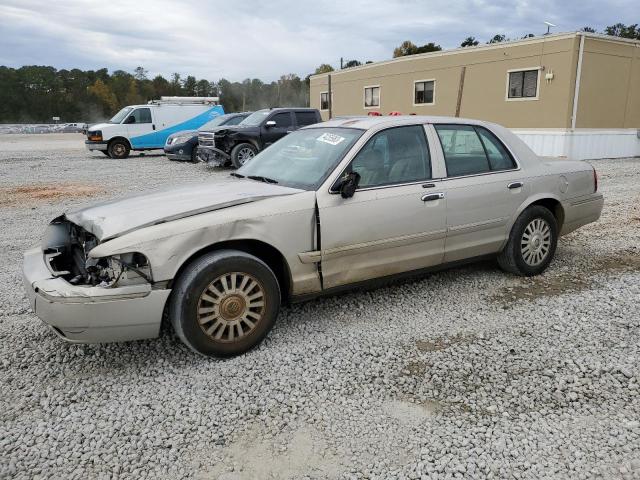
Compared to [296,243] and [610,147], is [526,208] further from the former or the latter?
[610,147]

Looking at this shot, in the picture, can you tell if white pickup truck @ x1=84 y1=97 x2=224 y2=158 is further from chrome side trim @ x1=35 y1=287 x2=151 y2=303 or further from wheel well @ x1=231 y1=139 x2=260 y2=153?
chrome side trim @ x1=35 y1=287 x2=151 y2=303

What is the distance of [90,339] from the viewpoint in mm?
3109

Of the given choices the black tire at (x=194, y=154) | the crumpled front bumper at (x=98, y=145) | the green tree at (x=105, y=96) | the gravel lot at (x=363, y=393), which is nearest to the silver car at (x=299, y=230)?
the gravel lot at (x=363, y=393)

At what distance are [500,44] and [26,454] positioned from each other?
20230mm

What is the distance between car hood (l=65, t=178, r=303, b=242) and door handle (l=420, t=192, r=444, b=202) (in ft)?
3.51

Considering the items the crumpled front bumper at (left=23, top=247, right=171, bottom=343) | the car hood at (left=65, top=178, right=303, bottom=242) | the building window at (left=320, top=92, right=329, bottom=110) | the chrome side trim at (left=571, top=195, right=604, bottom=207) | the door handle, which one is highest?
the building window at (left=320, top=92, right=329, bottom=110)

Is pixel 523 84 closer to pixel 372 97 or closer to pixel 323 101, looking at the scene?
pixel 372 97

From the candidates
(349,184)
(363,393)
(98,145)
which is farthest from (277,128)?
(363,393)

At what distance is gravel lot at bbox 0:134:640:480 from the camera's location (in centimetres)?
247

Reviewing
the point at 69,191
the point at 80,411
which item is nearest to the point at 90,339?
the point at 80,411

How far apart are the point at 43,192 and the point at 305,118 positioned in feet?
24.3

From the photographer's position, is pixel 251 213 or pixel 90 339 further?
pixel 251 213

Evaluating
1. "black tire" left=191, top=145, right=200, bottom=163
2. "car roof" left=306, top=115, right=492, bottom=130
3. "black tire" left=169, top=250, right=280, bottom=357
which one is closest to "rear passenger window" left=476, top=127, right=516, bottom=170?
"car roof" left=306, top=115, right=492, bottom=130

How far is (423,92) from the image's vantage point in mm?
22484
